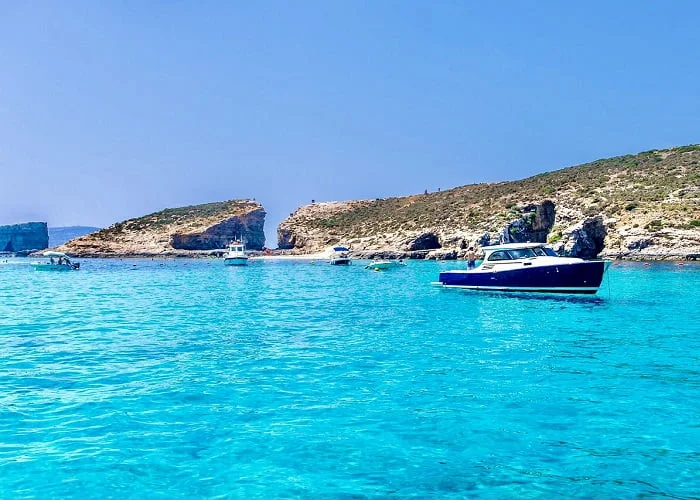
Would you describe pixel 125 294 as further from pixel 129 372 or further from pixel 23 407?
pixel 23 407

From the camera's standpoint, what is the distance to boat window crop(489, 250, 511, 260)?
32000 mm

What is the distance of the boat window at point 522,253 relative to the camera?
31.1 meters

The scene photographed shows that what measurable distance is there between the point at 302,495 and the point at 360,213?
422ft

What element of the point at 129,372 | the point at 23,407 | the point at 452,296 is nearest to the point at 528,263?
the point at 452,296

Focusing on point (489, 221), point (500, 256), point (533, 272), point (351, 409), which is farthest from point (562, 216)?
point (351, 409)

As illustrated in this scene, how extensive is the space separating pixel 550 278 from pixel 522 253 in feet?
7.75

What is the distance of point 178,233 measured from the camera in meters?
126

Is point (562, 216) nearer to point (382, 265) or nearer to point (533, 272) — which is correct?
point (382, 265)

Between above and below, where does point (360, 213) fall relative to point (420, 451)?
above

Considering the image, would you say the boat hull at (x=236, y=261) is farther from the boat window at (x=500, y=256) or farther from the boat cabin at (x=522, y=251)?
the boat cabin at (x=522, y=251)

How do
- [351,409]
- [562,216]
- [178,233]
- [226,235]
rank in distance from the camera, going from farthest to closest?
[226,235], [178,233], [562,216], [351,409]

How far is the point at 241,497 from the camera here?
6.52 metres

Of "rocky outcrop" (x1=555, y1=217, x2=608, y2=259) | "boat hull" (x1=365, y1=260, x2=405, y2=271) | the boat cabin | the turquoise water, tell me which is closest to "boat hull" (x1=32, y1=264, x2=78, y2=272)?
"boat hull" (x1=365, y1=260, x2=405, y2=271)

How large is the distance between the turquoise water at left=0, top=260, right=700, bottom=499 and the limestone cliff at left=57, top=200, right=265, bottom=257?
108 m
